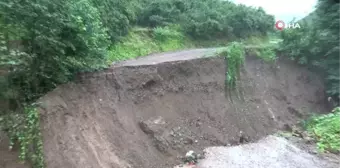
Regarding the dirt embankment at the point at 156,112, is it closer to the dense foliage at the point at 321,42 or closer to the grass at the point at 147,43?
the dense foliage at the point at 321,42

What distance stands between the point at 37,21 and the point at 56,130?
2.50 metres

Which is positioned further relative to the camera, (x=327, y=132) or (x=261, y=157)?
(x=327, y=132)

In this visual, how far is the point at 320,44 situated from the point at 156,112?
10206mm

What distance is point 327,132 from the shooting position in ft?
42.8

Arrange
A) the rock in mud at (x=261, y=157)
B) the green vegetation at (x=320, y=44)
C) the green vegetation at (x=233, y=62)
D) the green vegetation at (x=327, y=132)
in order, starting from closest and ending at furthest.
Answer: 1. the rock in mud at (x=261, y=157)
2. the green vegetation at (x=327, y=132)
3. the green vegetation at (x=233, y=62)
4. the green vegetation at (x=320, y=44)

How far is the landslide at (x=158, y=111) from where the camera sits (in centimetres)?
885

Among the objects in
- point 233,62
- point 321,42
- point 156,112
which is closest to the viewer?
point 156,112

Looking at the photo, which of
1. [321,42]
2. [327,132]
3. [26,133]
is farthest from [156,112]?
[321,42]

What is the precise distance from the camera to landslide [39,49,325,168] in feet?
29.0

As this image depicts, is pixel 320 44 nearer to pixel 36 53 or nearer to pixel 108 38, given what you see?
pixel 108 38

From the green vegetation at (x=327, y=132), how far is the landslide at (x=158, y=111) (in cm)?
183

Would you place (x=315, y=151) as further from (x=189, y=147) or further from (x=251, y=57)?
(x=251, y=57)

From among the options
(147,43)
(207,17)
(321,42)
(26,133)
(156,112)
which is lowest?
(156,112)

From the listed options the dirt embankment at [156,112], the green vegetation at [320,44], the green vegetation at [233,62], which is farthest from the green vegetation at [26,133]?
the green vegetation at [320,44]
